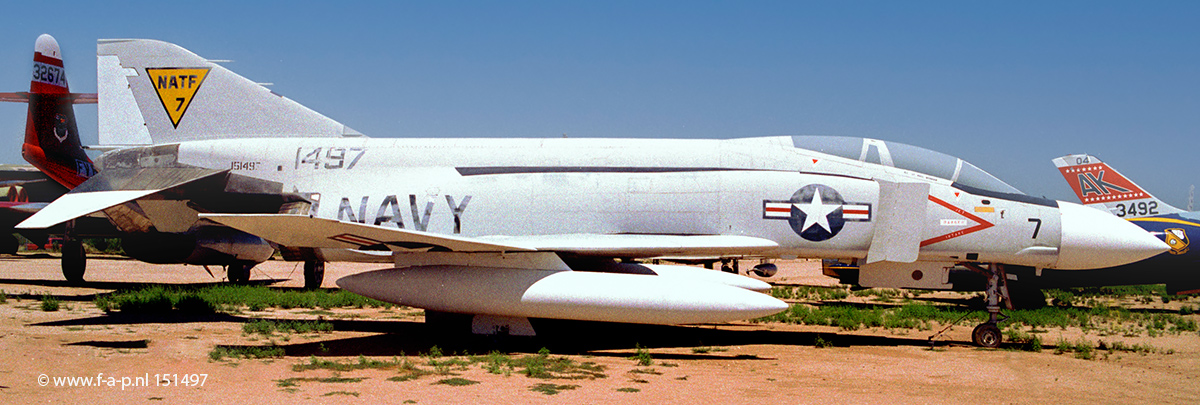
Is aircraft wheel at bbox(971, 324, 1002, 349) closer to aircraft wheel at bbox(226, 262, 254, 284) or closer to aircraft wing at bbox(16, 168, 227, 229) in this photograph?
aircraft wing at bbox(16, 168, 227, 229)

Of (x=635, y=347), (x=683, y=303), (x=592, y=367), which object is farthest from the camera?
(x=635, y=347)

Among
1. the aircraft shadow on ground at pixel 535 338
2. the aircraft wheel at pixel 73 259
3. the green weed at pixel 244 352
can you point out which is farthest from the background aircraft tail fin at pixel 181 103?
the aircraft wheel at pixel 73 259

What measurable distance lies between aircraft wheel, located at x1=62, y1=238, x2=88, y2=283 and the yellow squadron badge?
76.8 feet

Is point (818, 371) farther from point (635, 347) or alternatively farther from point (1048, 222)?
point (1048, 222)

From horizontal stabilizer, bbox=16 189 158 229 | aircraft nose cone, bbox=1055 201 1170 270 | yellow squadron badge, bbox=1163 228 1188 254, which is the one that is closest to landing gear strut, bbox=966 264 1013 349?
aircraft nose cone, bbox=1055 201 1170 270

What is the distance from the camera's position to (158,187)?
1181 cm

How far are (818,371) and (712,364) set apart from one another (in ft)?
3.68

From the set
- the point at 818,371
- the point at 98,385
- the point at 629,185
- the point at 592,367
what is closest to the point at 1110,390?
the point at 818,371

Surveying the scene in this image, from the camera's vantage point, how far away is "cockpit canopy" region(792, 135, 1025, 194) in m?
11.0

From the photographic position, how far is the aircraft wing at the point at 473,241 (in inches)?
369

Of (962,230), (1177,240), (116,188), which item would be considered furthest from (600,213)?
(1177,240)

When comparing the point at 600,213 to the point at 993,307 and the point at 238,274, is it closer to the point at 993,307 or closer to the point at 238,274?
the point at 993,307

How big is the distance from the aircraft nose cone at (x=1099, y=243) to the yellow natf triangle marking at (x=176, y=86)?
12.3 metres

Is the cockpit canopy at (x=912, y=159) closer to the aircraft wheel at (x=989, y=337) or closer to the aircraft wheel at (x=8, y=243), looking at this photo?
the aircraft wheel at (x=989, y=337)
